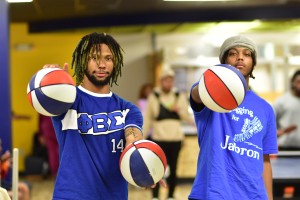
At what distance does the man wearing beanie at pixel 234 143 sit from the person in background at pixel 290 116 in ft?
11.1

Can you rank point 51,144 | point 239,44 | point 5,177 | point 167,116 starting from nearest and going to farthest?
point 239,44
point 5,177
point 167,116
point 51,144

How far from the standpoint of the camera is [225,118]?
271 centimetres

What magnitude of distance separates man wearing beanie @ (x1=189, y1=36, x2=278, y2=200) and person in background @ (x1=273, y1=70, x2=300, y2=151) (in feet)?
11.1

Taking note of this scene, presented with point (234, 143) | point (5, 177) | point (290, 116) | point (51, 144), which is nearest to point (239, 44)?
point (234, 143)

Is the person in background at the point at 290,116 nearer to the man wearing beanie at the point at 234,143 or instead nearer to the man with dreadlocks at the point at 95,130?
the man wearing beanie at the point at 234,143

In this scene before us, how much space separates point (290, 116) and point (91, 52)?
4005 mm

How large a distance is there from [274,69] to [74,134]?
28.0 feet

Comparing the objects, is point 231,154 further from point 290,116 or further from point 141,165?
point 290,116

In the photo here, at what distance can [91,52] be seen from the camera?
107 inches

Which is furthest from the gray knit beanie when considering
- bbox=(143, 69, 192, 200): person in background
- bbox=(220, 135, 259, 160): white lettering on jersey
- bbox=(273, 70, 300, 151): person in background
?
bbox=(143, 69, 192, 200): person in background

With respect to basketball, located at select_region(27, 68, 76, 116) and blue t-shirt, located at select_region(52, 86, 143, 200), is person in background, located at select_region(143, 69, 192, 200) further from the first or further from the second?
basketball, located at select_region(27, 68, 76, 116)

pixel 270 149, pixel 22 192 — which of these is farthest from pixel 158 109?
pixel 270 149

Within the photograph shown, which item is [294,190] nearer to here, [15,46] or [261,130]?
Result: [261,130]

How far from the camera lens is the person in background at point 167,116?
21.6ft
